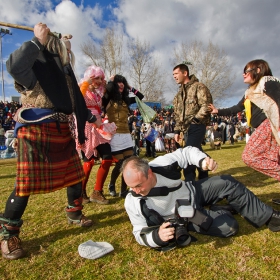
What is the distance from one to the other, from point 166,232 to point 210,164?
2.25 feet

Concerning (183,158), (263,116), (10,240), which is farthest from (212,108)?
(10,240)

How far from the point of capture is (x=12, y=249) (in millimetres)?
1959

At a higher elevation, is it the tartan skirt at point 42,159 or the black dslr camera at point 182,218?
the tartan skirt at point 42,159

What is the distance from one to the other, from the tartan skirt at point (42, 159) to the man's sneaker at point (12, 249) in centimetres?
44

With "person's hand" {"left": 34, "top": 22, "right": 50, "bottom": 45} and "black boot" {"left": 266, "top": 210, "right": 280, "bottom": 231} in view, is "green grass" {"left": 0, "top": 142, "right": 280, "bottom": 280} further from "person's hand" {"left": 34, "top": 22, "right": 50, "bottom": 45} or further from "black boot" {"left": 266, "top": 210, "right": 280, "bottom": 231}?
"person's hand" {"left": 34, "top": 22, "right": 50, "bottom": 45}

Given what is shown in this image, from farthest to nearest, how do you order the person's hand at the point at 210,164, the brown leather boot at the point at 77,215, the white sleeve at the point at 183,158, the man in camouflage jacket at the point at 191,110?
the man in camouflage jacket at the point at 191,110 < the brown leather boot at the point at 77,215 < the white sleeve at the point at 183,158 < the person's hand at the point at 210,164

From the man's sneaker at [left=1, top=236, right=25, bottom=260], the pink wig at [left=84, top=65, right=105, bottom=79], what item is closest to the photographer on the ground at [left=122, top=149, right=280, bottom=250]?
the man's sneaker at [left=1, top=236, right=25, bottom=260]

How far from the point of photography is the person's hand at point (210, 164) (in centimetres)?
195

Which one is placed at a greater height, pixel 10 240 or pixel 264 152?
pixel 264 152

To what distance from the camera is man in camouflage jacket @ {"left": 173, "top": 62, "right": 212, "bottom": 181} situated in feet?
11.3

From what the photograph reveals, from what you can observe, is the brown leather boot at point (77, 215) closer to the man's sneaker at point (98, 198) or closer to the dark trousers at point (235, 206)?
the man's sneaker at point (98, 198)

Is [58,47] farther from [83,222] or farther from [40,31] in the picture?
[83,222]

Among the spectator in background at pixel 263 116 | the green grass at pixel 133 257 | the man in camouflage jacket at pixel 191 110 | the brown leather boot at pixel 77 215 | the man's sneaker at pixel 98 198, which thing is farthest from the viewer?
the man in camouflage jacket at pixel 191 110

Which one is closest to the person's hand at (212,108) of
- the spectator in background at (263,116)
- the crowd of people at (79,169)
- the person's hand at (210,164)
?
the spectator in background at (263,116)
